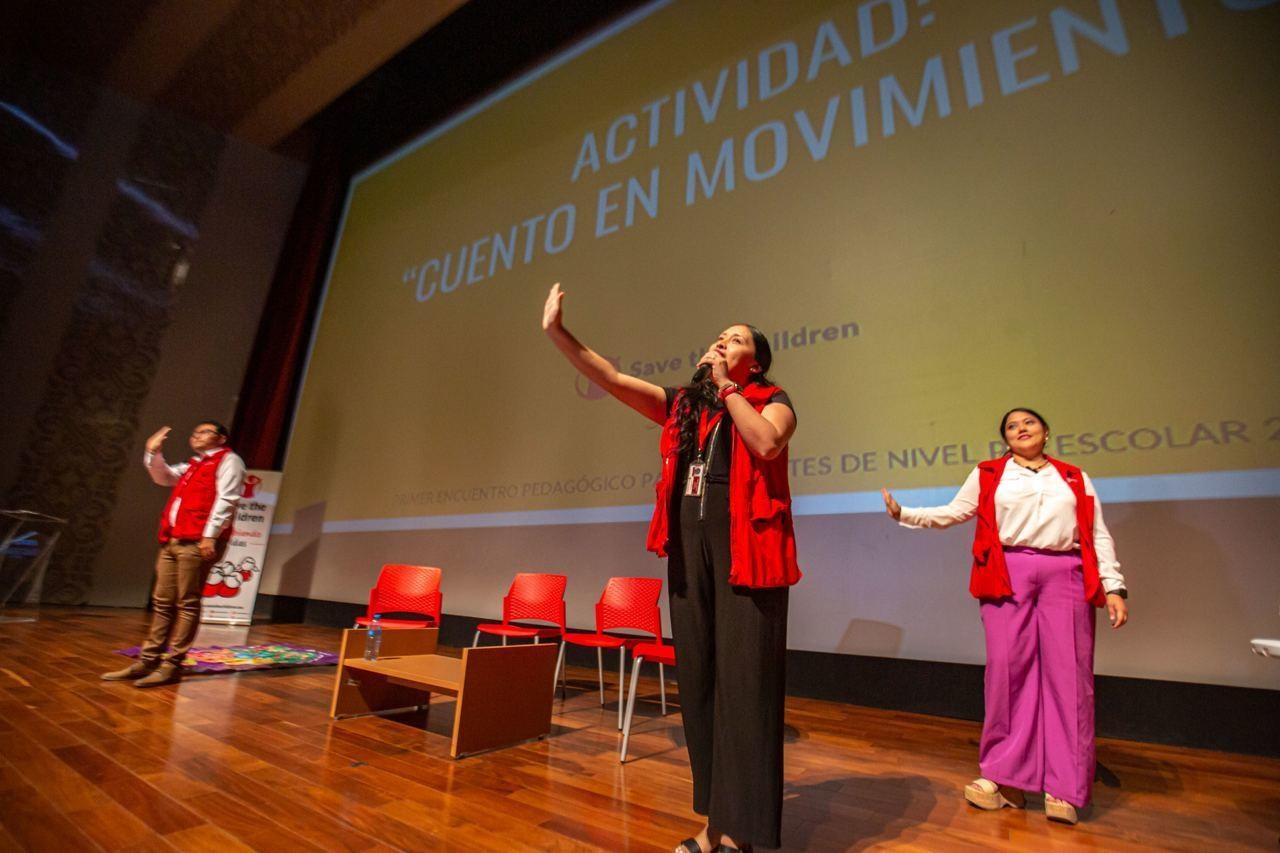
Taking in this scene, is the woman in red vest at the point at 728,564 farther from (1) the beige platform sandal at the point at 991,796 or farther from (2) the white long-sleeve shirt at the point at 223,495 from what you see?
(2) the white long-sleeve shirt at the point at 223,495

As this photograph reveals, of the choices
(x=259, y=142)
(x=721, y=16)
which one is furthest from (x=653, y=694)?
(x=259, y=142)

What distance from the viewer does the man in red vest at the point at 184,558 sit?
10.4ft

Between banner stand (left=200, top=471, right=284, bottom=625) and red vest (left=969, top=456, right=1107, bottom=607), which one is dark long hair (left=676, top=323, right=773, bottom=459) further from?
banner stand (left=200, top=471, right=284, bottom=625)

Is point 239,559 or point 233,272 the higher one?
point 233,272

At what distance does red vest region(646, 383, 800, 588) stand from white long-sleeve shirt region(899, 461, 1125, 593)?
3.37 ft

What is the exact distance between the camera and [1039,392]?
123 inches

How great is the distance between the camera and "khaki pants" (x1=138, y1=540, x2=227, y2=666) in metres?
3.19

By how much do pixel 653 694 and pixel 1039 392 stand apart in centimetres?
259

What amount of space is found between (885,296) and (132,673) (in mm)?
4359

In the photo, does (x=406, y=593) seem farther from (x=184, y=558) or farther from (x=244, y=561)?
(x=244, y=561)

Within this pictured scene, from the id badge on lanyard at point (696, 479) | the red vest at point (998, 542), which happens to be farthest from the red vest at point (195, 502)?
the red vest at point (998, 542)

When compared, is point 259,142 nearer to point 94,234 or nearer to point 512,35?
point 94,234

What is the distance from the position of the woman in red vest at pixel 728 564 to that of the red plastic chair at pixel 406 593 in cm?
274

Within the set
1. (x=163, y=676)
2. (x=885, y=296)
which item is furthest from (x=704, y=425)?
(x=163, y=676)
